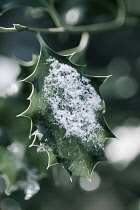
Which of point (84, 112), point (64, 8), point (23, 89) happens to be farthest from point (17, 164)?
point (64, 8)

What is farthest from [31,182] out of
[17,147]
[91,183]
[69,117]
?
[91,183]

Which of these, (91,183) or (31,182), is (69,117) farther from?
(91,183)

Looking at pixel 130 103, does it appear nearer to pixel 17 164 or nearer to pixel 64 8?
pixel 64 8

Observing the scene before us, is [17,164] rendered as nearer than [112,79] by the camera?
Yes

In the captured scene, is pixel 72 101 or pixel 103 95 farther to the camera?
pixel 103 95

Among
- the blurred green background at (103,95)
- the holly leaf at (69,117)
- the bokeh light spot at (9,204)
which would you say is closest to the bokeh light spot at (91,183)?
the blurred green background at (103,95)

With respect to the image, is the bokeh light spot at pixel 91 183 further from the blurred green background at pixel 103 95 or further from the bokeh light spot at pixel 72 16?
the bokeh light spot at pixel 72 16
